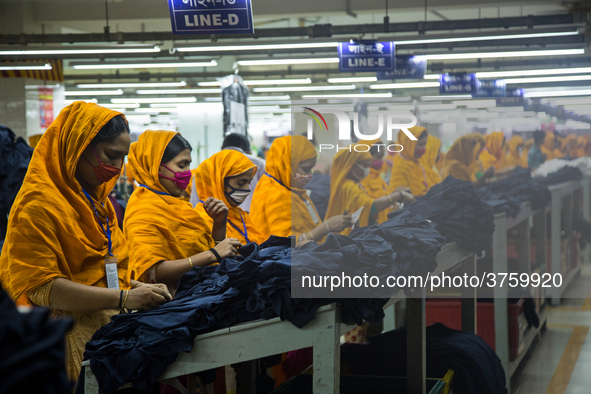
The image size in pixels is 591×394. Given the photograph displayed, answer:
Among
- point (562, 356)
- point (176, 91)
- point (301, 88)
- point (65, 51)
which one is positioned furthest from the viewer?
point (301, 88)

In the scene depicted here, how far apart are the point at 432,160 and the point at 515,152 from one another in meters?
0.47

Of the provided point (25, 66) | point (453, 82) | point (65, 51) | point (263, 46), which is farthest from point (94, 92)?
point (453, 82)

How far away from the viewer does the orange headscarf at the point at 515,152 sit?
319cm

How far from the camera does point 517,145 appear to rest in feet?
10.5

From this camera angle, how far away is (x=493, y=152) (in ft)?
10.7

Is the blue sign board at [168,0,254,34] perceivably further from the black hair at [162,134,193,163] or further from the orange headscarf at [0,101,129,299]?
the orange headscarf at [0,101,129,299]

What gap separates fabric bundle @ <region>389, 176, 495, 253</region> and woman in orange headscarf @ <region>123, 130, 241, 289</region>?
3.18 feet

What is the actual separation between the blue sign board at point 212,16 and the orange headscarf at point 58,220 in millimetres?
3452

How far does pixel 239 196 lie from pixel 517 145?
1.61 m

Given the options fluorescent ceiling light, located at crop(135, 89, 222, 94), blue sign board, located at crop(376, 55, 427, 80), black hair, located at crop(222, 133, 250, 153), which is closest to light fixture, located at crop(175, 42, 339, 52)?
blue sign board, located at crop(376, 55, 427, 80)

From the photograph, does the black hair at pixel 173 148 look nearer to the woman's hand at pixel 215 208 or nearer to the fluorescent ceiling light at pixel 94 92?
the woman's hand at pixel 215 208

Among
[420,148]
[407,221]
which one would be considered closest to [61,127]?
[407,221]

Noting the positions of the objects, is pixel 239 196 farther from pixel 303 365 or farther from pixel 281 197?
pixel 303 365

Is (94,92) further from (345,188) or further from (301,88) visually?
(345,188)
